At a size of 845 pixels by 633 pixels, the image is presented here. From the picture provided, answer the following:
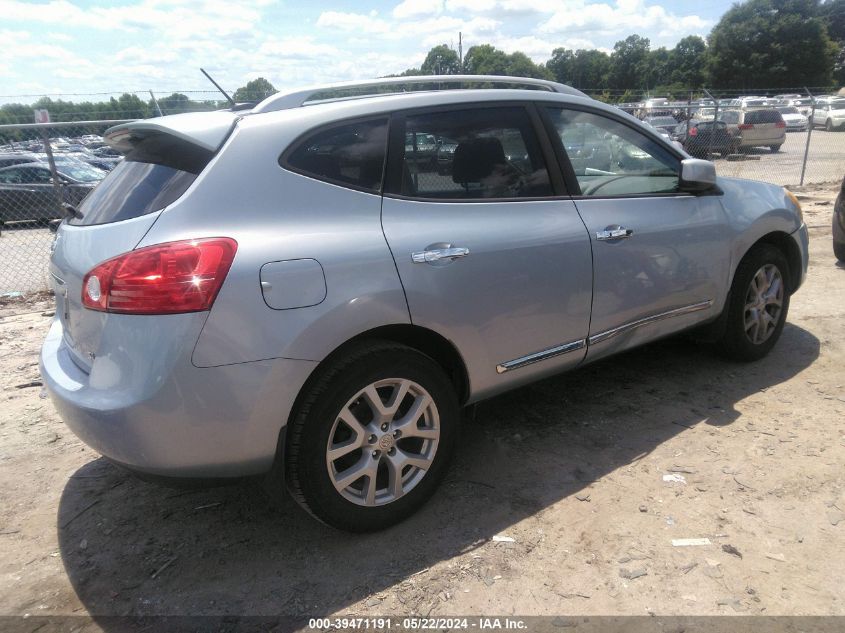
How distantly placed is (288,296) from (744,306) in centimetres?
312

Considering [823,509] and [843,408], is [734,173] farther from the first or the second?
[823,509]

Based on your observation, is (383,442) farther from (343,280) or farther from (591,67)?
(591,67)

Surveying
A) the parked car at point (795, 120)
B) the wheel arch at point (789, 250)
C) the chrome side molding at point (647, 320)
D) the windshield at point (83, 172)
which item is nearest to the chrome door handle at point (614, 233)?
the chrome side molding at point (647, 320)

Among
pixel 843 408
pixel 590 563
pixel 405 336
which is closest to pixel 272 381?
pixel 405 336

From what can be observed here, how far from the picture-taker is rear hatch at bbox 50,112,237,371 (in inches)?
95.9

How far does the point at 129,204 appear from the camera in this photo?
258 cm

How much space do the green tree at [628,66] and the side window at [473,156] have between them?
86.6m

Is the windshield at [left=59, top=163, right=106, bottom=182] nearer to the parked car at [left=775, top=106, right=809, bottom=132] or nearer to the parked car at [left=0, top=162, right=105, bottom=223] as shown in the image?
the parked car at [left=0, top=162, right=105, bottom=223]

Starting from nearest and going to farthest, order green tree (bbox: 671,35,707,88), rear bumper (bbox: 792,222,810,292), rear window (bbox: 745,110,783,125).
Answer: rear bumper (bbox: 792,222,810,292) → rear window (bbox: 745,110,783,125) → green tree (bbox: 671,35,707,88)

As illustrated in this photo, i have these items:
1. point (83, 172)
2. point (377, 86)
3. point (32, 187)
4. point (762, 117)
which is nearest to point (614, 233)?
point (377, 86)

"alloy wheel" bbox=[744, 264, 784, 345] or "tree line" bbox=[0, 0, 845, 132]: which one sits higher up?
"tree line" bbox=[0, 0, 845, 132]

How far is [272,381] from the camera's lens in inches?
92.9

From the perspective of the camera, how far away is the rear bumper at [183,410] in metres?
2.26

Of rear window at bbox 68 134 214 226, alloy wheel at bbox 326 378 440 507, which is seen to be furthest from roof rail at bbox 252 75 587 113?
alloy wheel at bbox 326 378 440 507
